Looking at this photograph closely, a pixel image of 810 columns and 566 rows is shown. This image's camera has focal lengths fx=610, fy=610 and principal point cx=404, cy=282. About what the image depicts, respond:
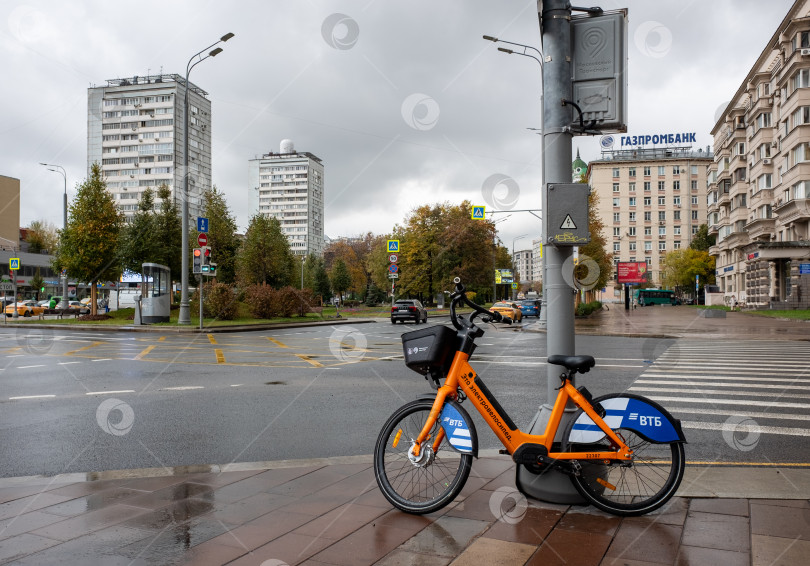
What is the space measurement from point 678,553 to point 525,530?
0.79m

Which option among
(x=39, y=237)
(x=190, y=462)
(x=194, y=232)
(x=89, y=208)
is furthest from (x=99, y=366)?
(x=39, y=237)

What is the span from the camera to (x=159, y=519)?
3803 mm

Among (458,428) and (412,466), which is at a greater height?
(458,428)

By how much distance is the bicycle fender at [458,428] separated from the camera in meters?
3.76

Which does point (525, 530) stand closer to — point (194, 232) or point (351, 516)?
point (351, 516)

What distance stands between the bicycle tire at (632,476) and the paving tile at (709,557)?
55 cm

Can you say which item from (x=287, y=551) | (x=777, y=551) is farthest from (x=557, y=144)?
(x=287, y=551)

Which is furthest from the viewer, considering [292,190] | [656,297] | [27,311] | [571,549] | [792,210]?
[292,190]

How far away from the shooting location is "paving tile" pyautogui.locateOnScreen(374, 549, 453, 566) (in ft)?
10.0

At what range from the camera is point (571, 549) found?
3193 millimetres

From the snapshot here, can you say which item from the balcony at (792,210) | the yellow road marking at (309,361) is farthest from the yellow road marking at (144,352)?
the balcony at (792,210)

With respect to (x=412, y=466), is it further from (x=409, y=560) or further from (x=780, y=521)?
(x=780, y=521)

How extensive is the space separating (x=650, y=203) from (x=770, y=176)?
5501cm

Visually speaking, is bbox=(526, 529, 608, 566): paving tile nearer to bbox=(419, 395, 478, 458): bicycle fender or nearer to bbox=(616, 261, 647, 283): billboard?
bbox=(419, 395, 478, 458): bicycle fender
